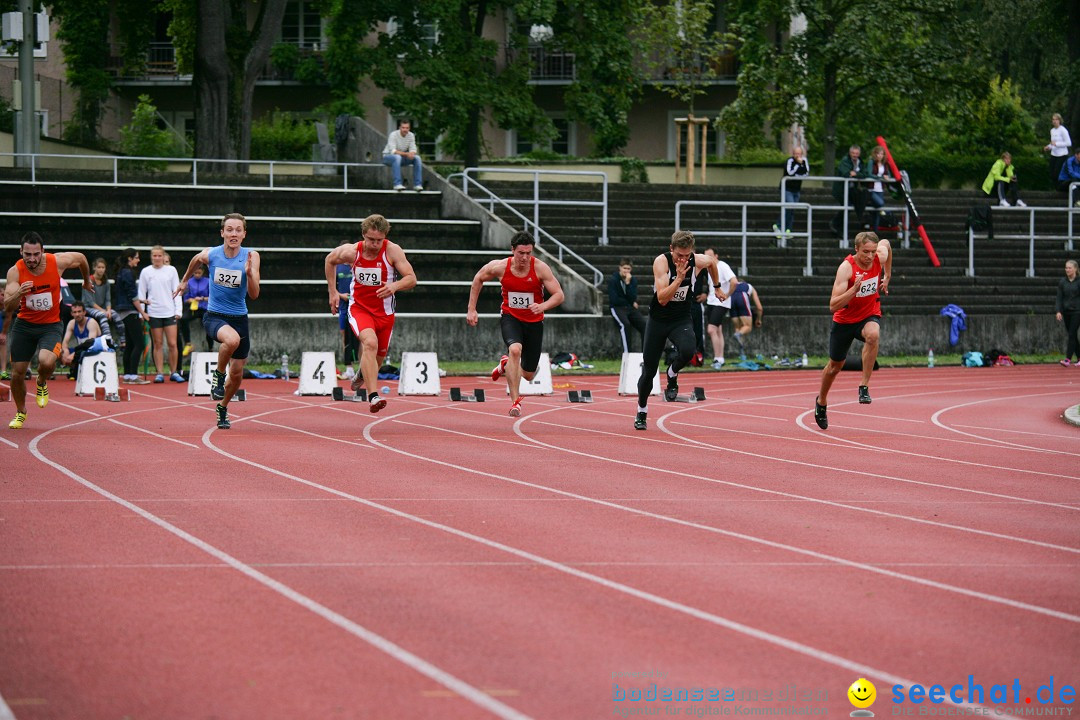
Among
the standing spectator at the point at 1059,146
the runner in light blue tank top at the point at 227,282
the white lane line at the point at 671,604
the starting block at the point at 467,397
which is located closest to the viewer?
the white lane line at the point at 671,604

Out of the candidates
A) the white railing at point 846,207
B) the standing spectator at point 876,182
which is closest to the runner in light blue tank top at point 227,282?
the white railing at point 846,207

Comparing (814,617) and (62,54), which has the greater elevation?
(62,54)

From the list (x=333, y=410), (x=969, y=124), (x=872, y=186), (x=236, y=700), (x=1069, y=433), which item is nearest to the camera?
(x=236, y=700)

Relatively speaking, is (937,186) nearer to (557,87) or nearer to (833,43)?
(833,43)

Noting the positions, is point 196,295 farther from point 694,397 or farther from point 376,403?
point 376,403

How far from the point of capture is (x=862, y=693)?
5297 mm

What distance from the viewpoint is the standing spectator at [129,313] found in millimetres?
22047

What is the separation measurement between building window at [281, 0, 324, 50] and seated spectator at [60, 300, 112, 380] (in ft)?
123

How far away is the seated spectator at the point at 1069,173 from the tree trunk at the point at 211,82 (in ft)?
65.9

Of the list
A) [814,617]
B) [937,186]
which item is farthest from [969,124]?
[814,617]

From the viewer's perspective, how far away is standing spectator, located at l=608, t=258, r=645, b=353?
984 inches

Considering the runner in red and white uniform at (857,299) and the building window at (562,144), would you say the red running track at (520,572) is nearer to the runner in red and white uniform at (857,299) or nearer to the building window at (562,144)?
the runner in red and white uniform at (857,299)

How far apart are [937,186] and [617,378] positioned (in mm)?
25263

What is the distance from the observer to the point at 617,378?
24.0 metres
